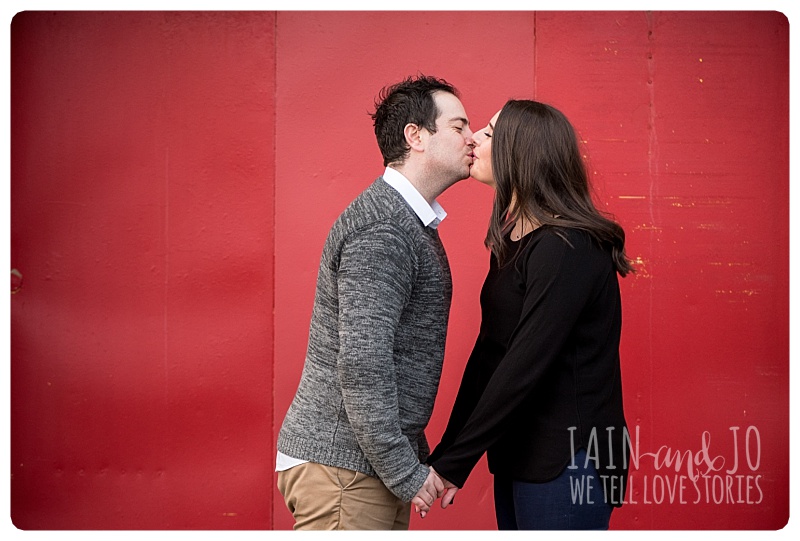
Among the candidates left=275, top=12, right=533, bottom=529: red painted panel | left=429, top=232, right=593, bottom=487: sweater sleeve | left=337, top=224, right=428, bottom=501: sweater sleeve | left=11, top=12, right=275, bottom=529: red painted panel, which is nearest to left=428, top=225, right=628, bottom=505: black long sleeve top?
left=429, top=232, right=593, bottom=487: sweater sleeve

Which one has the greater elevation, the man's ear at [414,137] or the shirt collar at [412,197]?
the man's ear at [414,137]

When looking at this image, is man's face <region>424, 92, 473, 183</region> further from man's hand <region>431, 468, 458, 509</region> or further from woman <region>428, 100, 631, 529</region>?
man's hand <region>431, 468, 458, 509</region>

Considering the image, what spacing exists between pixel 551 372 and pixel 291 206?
162cm

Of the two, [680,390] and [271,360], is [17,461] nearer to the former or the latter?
[271,360]

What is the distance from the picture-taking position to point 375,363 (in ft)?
7.16

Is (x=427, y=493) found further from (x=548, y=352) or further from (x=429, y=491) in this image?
(x=548, y=352)

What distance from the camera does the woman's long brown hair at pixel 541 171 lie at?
2357 millimetres

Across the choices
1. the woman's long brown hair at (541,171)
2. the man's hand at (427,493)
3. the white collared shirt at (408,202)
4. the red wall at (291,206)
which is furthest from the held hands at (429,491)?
the red wall at (291,206)

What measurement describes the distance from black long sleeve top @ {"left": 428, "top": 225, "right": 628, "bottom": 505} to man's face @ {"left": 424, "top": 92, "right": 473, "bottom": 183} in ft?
1.06

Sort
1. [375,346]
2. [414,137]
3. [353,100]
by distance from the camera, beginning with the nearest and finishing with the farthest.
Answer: [375,346]
[414,137]
[353,100]

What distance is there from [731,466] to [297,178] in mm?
2117

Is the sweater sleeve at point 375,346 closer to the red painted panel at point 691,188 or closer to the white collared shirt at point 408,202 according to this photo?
the white collared shirt at point 408,202

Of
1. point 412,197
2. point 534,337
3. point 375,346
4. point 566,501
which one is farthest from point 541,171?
point 566,501

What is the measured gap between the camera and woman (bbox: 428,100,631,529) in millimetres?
2195
